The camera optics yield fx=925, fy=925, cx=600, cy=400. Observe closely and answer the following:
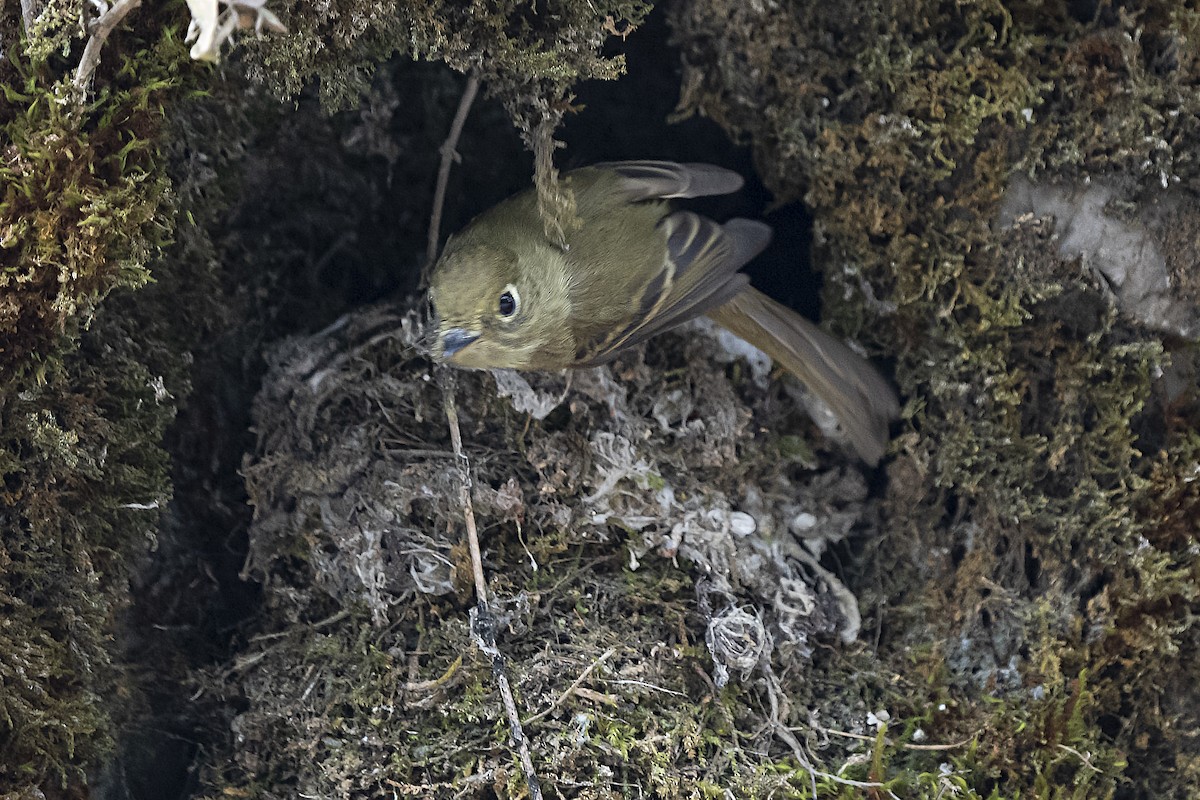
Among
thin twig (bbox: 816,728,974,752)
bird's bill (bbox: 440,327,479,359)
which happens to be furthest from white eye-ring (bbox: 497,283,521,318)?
thin twig (bbox: 816,728,974,752)

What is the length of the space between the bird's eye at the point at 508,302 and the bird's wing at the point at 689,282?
21cm

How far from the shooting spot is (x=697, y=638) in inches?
89.2

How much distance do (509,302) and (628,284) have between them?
0.34 metres

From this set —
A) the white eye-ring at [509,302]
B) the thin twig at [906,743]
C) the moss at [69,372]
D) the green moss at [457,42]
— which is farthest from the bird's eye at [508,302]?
the thin twig at [906,743]

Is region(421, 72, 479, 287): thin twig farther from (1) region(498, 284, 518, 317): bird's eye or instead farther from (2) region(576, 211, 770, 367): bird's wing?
(2) region(576, 211, 770, 367): bird's wing

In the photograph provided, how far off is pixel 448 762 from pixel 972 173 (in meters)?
1.86

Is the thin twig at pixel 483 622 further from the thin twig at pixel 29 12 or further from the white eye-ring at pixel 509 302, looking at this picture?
the thin twig at pixel 29 12

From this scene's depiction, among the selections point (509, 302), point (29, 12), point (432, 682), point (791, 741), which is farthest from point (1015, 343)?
point (29, 12)

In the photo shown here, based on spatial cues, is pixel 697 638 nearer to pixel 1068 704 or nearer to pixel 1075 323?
pixel 1068 704

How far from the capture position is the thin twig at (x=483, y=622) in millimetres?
2010

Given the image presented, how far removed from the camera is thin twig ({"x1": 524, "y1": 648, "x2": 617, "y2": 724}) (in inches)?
81.6

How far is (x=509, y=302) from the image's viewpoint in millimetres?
2377

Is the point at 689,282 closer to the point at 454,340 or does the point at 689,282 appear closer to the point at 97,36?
the point at 454,340

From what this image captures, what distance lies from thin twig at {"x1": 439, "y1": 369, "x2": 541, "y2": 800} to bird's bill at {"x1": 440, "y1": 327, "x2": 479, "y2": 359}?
17 centimetres
